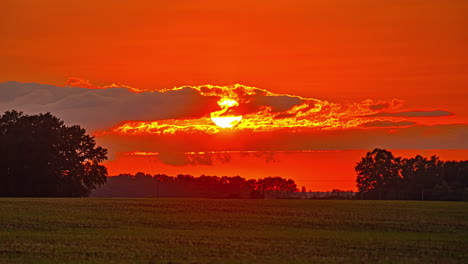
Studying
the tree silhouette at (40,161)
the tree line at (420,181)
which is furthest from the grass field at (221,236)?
the tree line at (420,181)

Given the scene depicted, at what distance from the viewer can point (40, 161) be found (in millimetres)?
125750

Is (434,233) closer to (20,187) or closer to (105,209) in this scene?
(105,209)

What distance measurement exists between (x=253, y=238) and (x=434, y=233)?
15.5m

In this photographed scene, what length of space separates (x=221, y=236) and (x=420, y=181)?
13078 centimetres

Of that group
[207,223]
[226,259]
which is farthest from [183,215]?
[226,259]

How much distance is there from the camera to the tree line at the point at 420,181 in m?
155

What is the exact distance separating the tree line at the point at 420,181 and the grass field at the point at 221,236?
79.1m

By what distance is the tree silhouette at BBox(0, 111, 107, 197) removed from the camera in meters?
125

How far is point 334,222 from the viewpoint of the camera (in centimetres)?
6588

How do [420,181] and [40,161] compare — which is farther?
[420,181]

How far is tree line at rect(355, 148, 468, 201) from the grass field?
79.1 meters

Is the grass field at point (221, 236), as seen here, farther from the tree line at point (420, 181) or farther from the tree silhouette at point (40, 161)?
the tree line at point (420, 181)

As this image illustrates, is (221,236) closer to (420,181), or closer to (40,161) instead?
(40,161)

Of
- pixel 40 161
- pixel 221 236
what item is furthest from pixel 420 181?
pixel 221 236
